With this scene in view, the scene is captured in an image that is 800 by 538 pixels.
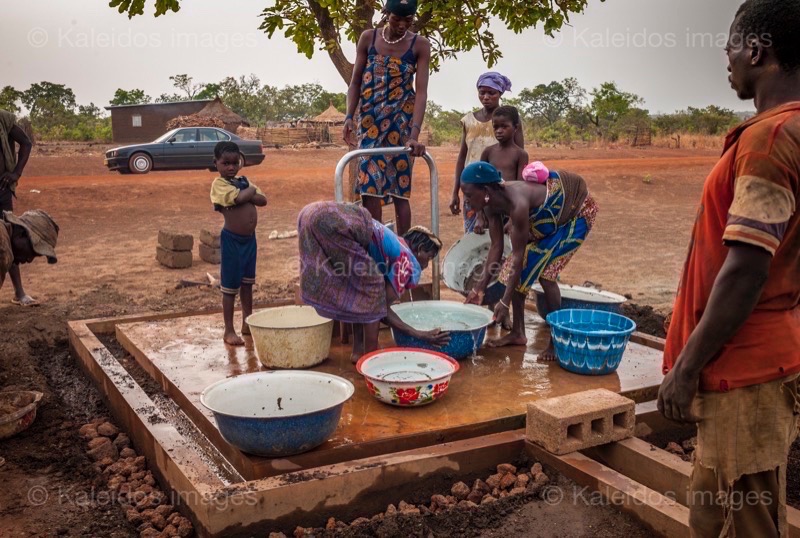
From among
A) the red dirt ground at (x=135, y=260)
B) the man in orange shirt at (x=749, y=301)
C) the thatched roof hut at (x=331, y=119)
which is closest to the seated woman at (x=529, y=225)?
the red dirt ground at (x=135, y=260)

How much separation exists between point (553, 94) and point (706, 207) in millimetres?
40013

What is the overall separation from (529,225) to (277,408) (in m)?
2.00

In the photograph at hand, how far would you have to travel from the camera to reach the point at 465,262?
573 cm

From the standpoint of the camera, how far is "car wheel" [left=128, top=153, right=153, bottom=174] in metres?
17.0

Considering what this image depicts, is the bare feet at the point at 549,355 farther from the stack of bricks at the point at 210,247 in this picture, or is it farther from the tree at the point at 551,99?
the tree at the point at 551,99

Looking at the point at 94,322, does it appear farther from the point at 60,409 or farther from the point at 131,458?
the point at 131,458

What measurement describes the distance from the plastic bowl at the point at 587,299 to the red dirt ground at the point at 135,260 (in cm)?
141

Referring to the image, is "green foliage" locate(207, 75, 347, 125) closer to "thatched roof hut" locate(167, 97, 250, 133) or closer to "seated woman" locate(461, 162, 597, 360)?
"thatched roof hut" locate(167, 97, 250, 133)

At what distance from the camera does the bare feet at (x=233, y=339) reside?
496 centimetres

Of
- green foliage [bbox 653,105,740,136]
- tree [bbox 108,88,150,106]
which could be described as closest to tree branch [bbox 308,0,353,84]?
green foliage [bbox 653,105,740,136]

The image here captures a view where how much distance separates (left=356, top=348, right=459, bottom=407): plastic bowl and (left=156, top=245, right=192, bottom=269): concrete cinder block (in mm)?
5344

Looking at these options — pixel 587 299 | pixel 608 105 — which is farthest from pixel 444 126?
pixel 587 299

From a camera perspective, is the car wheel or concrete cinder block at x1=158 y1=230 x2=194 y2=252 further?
the car wheel

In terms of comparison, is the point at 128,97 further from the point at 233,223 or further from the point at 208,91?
the point at 233,223
